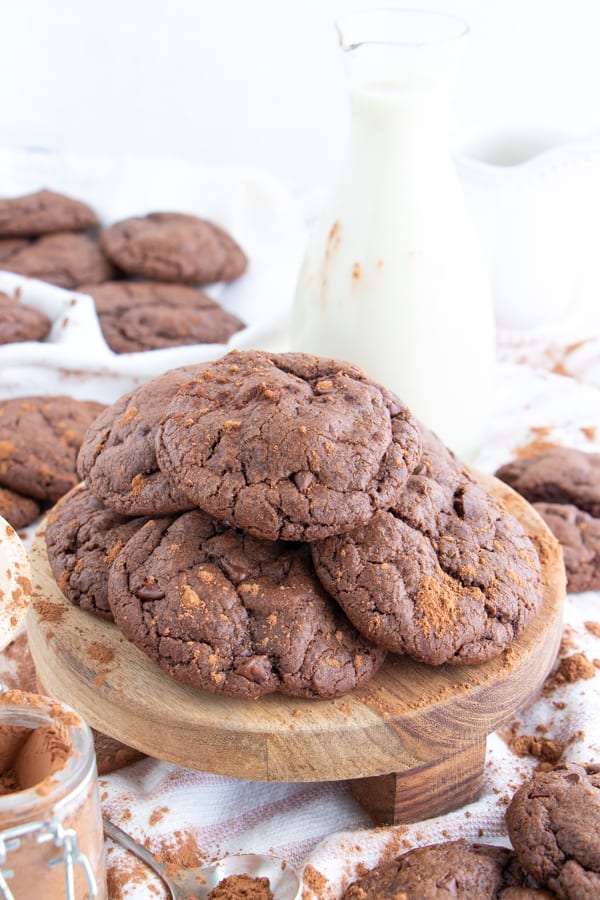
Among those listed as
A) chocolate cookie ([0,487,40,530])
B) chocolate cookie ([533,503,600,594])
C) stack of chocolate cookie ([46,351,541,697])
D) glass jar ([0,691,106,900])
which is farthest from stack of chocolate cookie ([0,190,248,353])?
glass jar ([0,691,106,900])

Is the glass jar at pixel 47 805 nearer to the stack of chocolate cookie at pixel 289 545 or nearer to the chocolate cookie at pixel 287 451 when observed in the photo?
the stack of chocolate cookie at pixel 289 545

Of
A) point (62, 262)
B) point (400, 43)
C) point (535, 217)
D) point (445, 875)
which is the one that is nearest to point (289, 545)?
point (445, 875)

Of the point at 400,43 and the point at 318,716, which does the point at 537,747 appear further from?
the point at 400,43

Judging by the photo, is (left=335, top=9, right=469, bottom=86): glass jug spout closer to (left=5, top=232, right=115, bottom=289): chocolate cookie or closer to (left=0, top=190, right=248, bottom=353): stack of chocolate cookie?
(left=0, top=190, right=248, bottom=353): stack of chocolate cookie

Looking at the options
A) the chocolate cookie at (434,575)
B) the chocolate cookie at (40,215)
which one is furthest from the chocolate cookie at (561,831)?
the chocolate cookie at (40,215)

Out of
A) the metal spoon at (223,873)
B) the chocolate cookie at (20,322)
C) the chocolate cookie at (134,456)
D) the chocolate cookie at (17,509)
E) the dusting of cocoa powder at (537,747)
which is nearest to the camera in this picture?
the metal spoon at (223,873)

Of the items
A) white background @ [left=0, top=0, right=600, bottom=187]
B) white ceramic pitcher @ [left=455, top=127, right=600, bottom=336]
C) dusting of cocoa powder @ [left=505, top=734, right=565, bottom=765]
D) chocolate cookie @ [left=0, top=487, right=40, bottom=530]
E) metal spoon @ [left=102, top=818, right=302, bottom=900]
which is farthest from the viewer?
white background @ [left=0, top=0, right=600, bottom=187]
